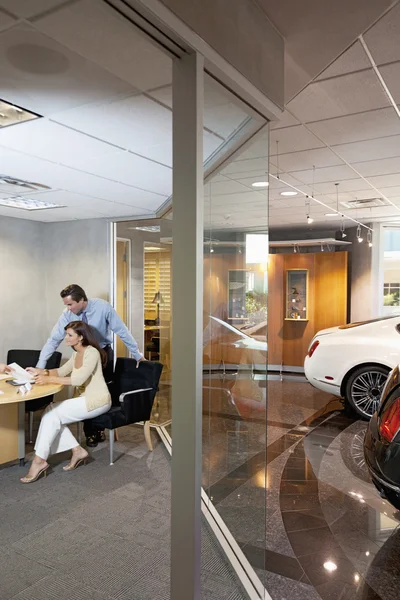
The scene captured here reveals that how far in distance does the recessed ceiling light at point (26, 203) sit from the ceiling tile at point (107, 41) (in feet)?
10.7

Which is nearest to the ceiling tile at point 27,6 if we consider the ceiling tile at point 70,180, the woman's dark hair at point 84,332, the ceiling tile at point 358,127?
the ceiling tile at point 70,180

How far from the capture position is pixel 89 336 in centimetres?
446

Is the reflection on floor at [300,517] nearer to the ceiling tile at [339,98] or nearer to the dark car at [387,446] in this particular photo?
the dark car at [387,446]

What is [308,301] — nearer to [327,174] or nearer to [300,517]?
[327,174]

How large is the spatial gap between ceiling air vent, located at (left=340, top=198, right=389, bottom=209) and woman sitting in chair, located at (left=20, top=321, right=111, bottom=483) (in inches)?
175

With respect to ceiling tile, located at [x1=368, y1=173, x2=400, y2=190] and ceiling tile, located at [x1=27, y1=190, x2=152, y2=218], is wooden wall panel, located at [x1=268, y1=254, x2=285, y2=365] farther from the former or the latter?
ceiling tile, located at [x1=27, y1=190, x2=152, y2=218]

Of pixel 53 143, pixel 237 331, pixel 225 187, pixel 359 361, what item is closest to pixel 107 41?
pixel 225 187

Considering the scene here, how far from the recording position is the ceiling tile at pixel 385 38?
2256mm

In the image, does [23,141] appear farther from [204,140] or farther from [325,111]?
[325,111]

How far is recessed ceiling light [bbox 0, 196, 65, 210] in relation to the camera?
16.9ft

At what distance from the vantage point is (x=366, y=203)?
7.09m

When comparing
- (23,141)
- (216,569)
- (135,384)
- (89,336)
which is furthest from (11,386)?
(216,569)

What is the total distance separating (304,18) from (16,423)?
3878 millimetres

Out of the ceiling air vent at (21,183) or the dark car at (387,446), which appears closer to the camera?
Result: the dark car at (387,446)
